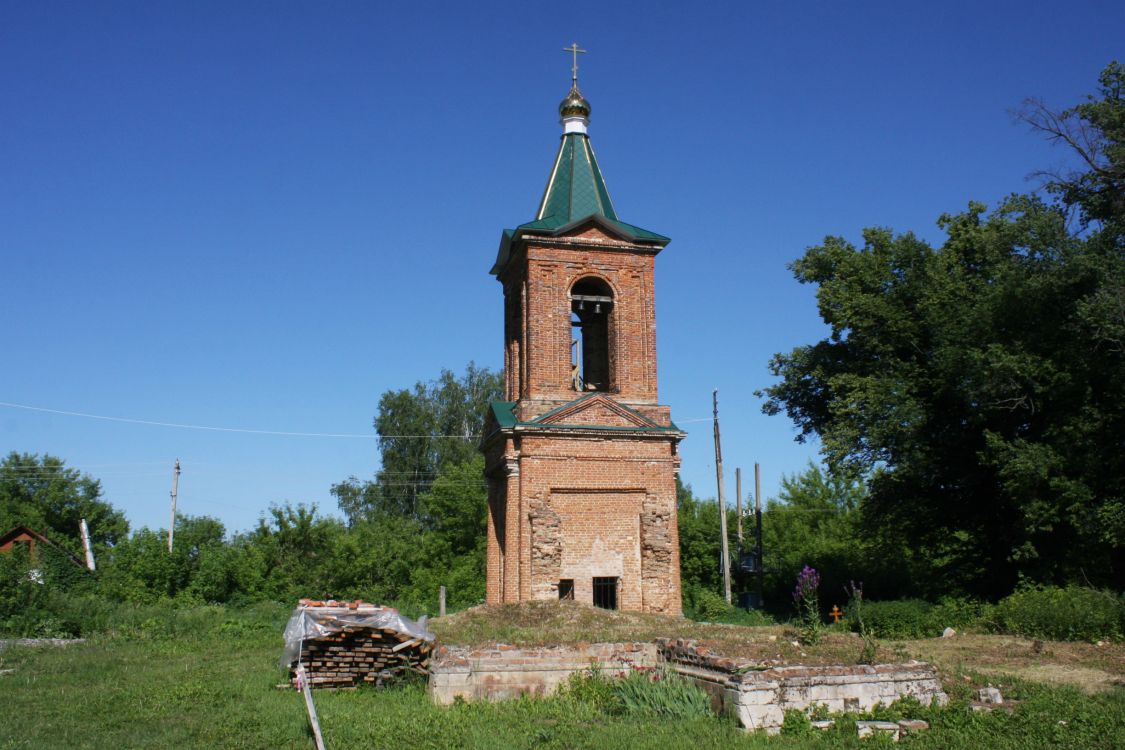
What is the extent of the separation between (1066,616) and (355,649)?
40.5 ft

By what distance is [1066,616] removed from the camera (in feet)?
54.1

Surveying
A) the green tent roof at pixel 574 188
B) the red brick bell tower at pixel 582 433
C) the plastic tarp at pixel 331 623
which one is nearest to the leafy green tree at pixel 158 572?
the red brick bell tower at pixel 582 433

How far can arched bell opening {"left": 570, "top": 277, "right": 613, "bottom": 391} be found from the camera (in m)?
22.2

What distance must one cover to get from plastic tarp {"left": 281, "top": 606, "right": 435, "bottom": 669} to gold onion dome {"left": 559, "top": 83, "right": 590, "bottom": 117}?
14804 millimetres

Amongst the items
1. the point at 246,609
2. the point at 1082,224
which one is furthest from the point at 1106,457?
the point at 246,609

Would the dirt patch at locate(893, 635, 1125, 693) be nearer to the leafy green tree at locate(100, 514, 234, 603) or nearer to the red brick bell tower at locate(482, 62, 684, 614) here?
the red brick bell tower at locate(482, 62, 684, 614)

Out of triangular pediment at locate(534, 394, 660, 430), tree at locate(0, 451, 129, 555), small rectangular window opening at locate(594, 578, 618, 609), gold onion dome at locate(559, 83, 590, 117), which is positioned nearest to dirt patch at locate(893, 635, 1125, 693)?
small rectangular window opening at locate(594, 578, 618, 609)

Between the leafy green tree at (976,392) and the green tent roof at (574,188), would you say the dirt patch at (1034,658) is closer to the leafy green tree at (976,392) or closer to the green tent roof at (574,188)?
the leafy green tree at (976,392)

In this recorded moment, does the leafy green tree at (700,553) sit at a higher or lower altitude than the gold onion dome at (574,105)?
lower

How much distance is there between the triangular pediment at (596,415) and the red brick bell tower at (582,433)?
3 centimetres

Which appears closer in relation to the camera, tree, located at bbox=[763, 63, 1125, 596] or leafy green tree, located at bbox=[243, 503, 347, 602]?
tree, located at bbox=[763, 63, 1125, 596]

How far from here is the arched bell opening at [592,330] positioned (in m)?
22.2

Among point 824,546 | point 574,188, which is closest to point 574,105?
point 574,188

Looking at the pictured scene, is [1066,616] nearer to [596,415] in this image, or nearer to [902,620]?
[902,620]
